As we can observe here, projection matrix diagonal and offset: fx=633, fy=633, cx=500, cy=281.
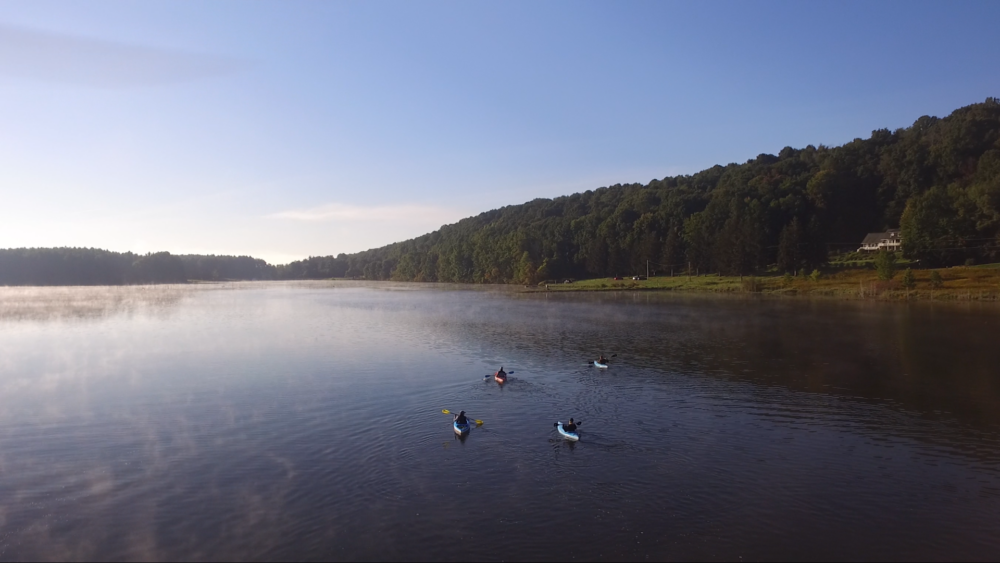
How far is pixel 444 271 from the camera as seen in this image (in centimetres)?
18988

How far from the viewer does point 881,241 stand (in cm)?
11969

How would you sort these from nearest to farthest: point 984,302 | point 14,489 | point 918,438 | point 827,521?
point 827,521, point 14,489, point 918,438, point 984,302

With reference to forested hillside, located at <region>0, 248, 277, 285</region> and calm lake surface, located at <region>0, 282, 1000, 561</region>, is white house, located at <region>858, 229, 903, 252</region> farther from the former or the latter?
forested hillside, located at <region>0, 248, 277, 285</region>

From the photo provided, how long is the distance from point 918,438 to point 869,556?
892 centimetres

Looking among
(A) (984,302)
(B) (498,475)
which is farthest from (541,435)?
(A) (984,302)

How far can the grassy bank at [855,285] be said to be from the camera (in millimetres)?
66562

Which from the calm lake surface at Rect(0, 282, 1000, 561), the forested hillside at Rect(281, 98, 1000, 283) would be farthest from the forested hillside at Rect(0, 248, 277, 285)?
the calm lake surface at Rect(0, 282, 1000, 561)

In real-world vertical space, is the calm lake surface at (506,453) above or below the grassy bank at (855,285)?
below

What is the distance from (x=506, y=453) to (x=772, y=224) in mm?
108847

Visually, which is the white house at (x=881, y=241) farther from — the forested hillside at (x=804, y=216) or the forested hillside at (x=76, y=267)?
the forested hillside at (x=76, y=267)

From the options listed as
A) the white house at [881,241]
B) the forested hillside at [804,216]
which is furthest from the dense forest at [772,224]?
the white house at [881,241]

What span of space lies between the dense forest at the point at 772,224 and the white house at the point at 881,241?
11.8ft

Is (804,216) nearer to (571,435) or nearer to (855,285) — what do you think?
(855,285)

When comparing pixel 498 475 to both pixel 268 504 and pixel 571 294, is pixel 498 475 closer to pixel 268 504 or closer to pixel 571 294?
pixel 268 504
